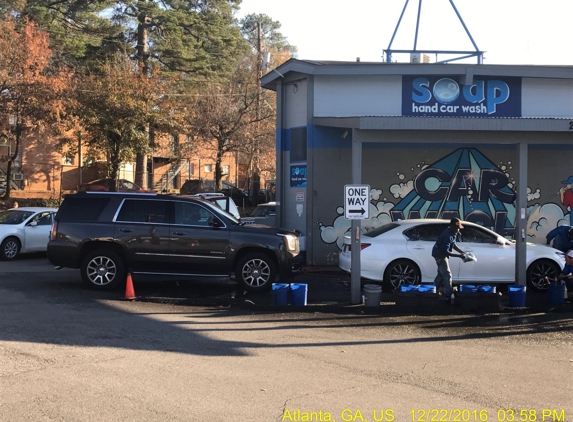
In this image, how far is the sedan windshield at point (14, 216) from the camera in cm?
1781

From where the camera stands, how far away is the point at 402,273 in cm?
1301

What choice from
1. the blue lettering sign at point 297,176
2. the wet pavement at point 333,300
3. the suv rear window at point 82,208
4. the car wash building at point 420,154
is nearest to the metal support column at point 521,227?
the wet pavement at point 333,300

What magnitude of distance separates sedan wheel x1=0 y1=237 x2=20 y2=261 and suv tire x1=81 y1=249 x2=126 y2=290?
587 cm

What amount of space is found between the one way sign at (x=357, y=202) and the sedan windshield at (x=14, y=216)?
10807mm

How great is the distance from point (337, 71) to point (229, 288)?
22.0 feet

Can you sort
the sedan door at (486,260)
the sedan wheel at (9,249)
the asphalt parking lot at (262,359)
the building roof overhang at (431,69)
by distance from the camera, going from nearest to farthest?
the asphalt parking lot at (262,359) → the sedan door at (486,260) → the building roof overhang at (431,69) → the sedan wheel at (9,249)

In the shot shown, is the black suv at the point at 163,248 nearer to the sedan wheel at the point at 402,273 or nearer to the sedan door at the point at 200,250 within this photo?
the sedan door at the point at 200,250

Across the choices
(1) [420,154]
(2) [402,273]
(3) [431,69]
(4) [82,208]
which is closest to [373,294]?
(2) [402,273]

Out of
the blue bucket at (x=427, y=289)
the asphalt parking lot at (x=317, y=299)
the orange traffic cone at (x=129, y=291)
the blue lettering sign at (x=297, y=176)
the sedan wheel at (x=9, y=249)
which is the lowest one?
the asphalt parking lot at (x=317, y=299)

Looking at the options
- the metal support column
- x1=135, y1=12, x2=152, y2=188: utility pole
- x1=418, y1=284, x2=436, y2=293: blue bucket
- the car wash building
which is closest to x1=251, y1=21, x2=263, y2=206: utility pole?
x1=135, y1=12, x2=152, y2=188: utility pole

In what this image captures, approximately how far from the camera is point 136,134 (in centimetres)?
3173

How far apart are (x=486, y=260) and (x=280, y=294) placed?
4.69 m

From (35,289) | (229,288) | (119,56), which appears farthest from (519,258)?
(119,56)

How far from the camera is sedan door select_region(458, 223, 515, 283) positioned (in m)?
13.1
